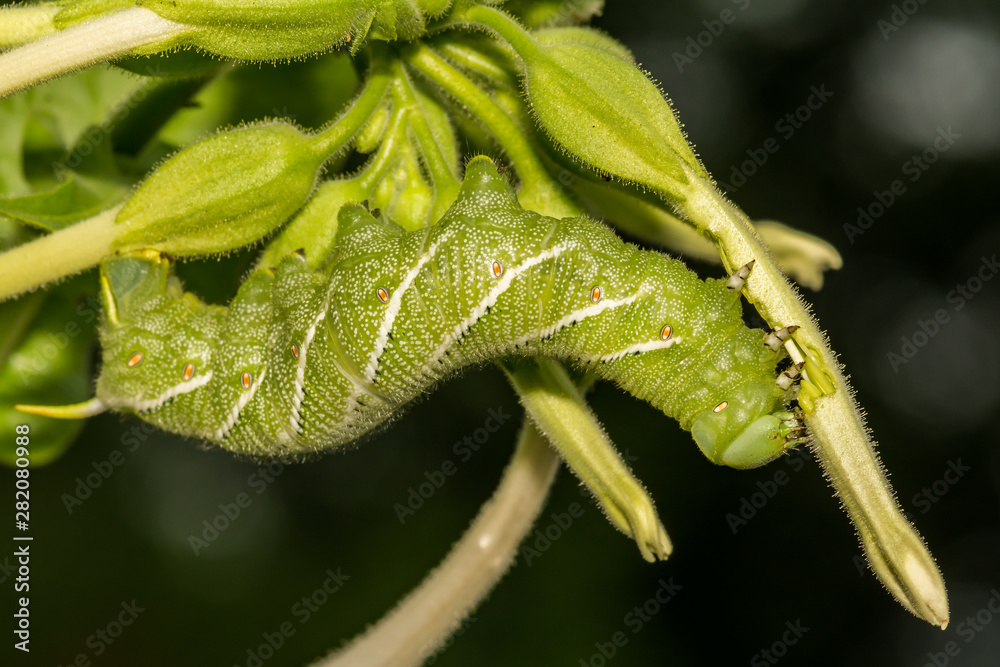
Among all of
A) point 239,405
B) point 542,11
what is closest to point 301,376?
→ point 239,405

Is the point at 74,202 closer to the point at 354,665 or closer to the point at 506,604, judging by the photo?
the point at 354,665

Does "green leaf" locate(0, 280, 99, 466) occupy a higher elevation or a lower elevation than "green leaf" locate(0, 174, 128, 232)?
lower

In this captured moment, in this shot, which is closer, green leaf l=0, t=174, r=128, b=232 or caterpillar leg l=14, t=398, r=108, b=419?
green leaf l=0, t=174, r=128, b=232

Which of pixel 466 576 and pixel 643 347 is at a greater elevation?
pixel 643 347

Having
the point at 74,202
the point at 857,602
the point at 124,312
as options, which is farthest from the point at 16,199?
the point at 857,602

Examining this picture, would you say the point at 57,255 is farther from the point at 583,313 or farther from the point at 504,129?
the point at 583,313

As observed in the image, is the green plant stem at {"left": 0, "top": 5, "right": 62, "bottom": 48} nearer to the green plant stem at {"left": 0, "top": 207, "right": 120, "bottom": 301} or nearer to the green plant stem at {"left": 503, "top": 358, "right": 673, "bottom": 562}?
the green plant stem at {"left": 0, "top": 207, "right": 120, "bottom": 301}

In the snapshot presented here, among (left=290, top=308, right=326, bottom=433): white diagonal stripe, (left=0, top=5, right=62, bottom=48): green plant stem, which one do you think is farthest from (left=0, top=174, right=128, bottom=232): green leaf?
(left=290, top=308, right=326, bottom=433): white diagonal stripe

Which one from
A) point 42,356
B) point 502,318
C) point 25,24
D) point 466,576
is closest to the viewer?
point 25,24

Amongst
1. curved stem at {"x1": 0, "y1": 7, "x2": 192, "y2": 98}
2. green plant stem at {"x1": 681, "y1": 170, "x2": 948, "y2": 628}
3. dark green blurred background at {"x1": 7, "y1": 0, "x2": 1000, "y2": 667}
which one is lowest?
dark green blurred background at {"x1": 7, "y1": 0, "x2": 1000, "y2": 667}
